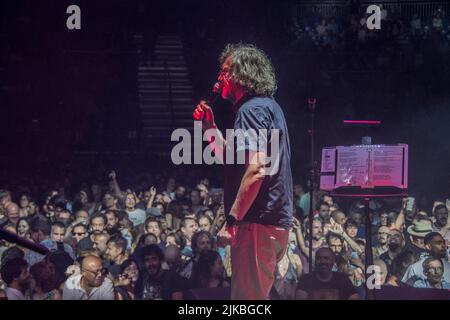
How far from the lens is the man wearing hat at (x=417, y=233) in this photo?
761 centimetres

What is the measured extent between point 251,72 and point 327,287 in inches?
86.7

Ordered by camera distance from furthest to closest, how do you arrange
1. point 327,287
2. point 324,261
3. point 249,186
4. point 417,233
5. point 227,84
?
point 417,233, point 324,261, point 327,287, point 227,84, point 249,186

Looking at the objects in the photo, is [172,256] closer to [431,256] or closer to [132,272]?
[132,272]

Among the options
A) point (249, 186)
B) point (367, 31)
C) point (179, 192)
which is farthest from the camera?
point (367, 31)

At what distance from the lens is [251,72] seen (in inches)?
145

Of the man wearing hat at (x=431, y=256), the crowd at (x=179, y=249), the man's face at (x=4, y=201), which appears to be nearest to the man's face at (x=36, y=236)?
the crowd at (x=179, y=249)

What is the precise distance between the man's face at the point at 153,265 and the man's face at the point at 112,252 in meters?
0.69

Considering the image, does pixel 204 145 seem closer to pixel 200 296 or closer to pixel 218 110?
pixel 218 110

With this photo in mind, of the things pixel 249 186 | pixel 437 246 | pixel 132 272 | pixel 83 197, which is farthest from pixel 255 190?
pixel 83 197

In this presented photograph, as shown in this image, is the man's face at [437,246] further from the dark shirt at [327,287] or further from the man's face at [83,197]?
the man's face at [83,197]

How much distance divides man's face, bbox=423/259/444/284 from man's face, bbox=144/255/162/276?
97.5 inches

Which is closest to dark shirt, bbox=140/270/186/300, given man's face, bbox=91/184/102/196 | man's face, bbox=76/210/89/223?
man's face, bbox=76/210/89/223

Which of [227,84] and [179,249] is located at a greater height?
[227,84]
